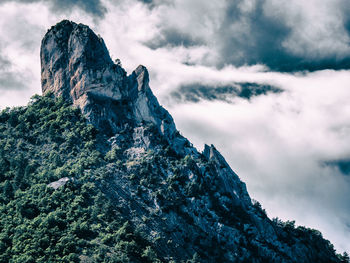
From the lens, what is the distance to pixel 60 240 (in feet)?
311

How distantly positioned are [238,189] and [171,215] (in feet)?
160

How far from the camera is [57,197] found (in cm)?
11062

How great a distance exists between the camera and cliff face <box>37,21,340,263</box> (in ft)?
402

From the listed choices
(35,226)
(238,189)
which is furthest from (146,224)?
(238,189)

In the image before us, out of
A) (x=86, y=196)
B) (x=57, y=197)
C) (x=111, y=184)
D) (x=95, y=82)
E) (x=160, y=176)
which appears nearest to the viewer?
(x=57, y=197)

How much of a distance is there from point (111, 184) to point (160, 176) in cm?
2102

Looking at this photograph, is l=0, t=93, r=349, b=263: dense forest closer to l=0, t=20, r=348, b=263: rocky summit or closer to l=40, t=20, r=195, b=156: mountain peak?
l=0, t=20, r=348, b=263: rocky summit

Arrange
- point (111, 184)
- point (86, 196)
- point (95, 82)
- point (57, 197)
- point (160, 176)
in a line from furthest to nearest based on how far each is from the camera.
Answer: point (95, 82) < point (160, 176) < point (111, 184) < point (86, 196) < point (57, 197)

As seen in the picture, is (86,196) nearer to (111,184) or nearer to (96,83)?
(111,184)

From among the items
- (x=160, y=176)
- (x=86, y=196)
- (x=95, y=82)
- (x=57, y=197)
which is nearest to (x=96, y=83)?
(x=95, y=82)

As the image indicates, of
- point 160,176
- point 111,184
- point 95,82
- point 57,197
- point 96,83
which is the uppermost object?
point 95,82

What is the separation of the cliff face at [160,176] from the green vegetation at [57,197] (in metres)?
6.25

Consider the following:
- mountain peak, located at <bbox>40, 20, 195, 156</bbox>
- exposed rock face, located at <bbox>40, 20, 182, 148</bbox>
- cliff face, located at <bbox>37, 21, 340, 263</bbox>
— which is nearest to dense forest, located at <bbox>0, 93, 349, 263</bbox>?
cliff face, located at <bbox>37, 21, 340, 263</bbox>

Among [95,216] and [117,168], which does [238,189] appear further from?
Answer: [95,216]
